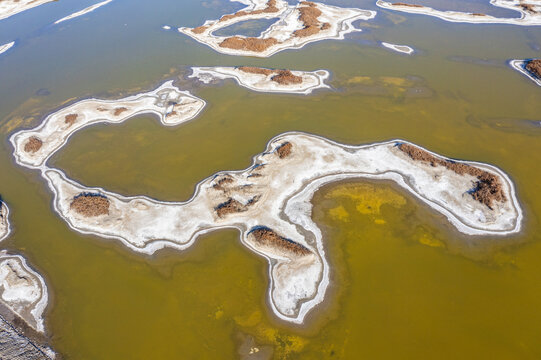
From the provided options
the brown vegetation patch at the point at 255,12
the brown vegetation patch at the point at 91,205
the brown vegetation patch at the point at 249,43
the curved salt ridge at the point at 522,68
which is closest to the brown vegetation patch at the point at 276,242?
the brown vegetation patch at the point at 91,205

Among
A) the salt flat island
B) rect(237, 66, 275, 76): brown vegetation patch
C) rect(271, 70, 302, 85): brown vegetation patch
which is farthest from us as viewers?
rect(237, 66, 275, 76): brown vegetation patch

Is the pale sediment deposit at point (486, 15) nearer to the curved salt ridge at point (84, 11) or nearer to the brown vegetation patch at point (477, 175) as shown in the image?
the brown vegetation patch at point (477, 175)

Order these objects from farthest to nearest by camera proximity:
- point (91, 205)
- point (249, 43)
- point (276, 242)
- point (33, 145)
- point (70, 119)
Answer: point (249, 43) → point (70, 119) → point (33, 145) → point (91, 205) → point (276, 242)

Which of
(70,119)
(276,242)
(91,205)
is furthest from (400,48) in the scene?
(91,205)

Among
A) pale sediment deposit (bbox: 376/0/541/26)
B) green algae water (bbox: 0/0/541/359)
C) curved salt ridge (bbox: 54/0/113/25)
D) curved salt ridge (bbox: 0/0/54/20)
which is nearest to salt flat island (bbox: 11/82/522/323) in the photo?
green algae water (bbox: 0/0/541/359)

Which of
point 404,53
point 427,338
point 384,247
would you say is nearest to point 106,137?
point 384,247

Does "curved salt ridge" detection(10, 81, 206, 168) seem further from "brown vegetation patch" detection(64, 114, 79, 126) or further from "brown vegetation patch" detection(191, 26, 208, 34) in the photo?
"brown vegetation patch" detection(191, 26, 208, 34)

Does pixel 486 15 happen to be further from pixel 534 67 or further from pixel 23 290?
pixel 23 290
